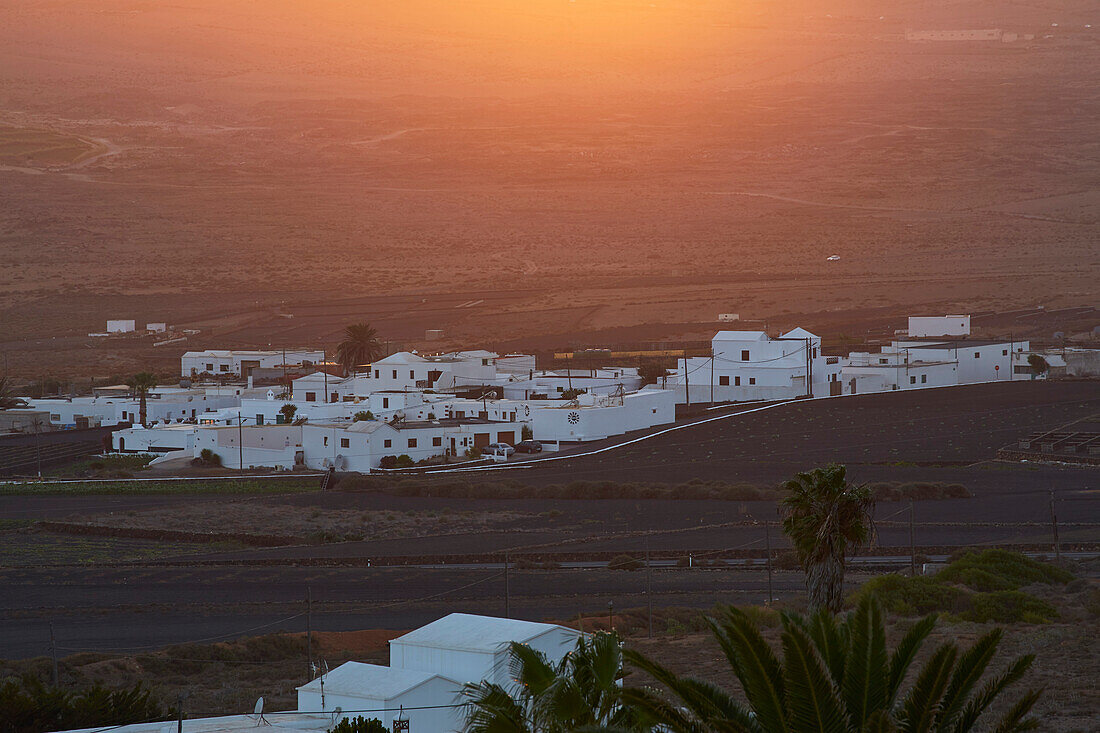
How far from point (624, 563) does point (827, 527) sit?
1035cm

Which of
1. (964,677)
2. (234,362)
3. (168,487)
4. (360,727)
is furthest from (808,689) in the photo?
(234,362)

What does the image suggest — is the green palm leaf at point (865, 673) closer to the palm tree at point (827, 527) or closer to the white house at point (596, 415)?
the palm tree at point (827, 527)

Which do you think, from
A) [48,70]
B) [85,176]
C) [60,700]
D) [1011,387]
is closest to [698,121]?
[85,176]

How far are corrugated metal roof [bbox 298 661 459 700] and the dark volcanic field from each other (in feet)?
23.2

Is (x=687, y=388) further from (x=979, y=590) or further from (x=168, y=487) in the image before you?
(x=979, y=590)

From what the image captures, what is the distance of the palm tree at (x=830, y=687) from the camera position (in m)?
8.02

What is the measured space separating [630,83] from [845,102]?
3400 centimetres

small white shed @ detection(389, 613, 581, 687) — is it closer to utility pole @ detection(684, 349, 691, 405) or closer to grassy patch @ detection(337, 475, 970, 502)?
grassy patch @ detection(337, 475, 970, 502)

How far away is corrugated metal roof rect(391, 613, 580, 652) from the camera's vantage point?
47.0 feet

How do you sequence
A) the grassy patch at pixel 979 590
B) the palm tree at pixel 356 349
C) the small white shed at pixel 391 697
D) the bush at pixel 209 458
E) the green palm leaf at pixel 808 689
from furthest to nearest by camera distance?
1. the palm tree at pixel 356 349
2. the bush at pixel 209 458
3. the grassy patch at pixel 979 590
4. the small white shed at pixel 391 697
5. the green palm leaf at pixel 808 689

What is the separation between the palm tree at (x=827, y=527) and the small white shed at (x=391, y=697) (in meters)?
4.93

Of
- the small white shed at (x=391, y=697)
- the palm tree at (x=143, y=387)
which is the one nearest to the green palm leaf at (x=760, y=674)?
the small white shed at (x=391, y=697)

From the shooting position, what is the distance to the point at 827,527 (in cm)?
1630

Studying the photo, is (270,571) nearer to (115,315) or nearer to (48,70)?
(115,315)
